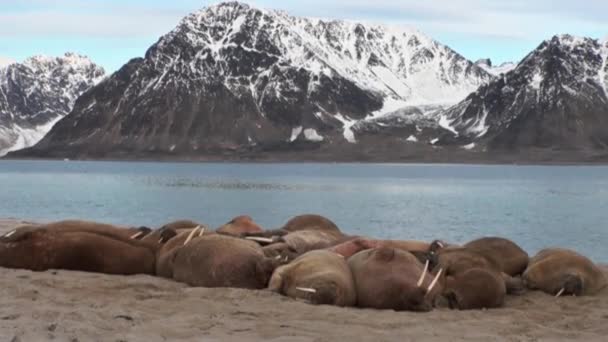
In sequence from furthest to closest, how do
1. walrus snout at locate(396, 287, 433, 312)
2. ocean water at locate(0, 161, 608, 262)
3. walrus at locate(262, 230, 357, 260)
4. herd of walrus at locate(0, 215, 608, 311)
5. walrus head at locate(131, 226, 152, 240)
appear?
ocean water at locate(0, 161, 608, 262), walrus head at locate(131, 226, 152, 240), walrus at locate(262, 230, 357, 260), herd of walrus at locate(0, 215, 608, 311), walrus snout at locate(396, 287, 433, 312)

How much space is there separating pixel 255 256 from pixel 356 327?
4.11 metres

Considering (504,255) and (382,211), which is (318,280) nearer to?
(504,255)

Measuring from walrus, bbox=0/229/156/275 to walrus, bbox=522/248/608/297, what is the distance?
7.31m

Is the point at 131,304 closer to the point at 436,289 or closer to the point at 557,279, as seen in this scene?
the point at 436,289

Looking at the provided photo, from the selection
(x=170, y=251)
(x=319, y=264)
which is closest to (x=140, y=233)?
(x=170, y=251)

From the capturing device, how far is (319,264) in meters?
16.1

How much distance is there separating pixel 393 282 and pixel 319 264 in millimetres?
1286

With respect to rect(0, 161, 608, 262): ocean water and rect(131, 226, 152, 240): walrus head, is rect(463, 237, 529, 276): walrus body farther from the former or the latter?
rect(0, 161, 608, 262): ocean water

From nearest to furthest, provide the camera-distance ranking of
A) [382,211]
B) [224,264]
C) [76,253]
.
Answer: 1. [224,264]
2. [76,253]
3. [382,211]

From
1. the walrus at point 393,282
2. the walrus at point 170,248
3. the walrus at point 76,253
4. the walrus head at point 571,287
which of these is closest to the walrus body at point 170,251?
the walrus at point 170,248

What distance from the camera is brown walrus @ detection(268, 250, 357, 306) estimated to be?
610 inches

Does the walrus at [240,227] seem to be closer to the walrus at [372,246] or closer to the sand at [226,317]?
the walrus at [372,246]

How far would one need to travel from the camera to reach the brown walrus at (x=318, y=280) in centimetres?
1550

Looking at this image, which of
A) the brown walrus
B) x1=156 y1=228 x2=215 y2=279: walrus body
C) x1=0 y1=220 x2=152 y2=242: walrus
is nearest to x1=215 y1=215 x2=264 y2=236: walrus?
x1=156 y1=228 x2=215 y2=279: walrus body
